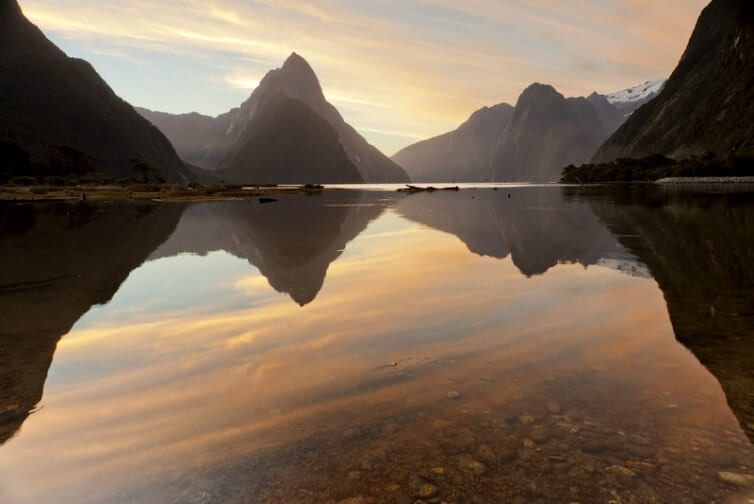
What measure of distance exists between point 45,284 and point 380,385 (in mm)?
14780

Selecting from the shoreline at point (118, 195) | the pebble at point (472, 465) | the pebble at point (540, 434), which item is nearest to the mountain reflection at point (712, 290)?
the pebble at point (540, 434)

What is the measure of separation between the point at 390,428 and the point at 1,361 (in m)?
8.22

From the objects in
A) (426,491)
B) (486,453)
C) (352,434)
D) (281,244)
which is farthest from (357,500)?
(281,244)

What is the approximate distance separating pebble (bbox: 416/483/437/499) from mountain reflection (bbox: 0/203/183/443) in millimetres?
5896

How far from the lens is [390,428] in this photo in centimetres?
684

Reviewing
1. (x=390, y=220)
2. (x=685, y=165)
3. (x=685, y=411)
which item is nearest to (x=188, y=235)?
(x=390, y=220)

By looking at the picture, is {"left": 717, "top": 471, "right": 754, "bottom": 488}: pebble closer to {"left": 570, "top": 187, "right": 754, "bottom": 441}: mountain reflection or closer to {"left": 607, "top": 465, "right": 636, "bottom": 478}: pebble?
{"left": 607, "top": 465, "right": 636, "bottom": 478}: pebble

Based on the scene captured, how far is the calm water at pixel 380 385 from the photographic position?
571cm

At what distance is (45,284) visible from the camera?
55.9ft

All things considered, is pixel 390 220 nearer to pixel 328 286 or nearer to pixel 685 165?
pixel 328 286

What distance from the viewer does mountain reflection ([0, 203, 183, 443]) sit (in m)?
8.73

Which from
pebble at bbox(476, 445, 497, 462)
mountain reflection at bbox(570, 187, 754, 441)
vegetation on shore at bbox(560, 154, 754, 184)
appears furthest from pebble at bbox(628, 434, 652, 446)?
vegetation on shore at bbox(560, 154, 754, 184)

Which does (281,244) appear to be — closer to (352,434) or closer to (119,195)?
(352,434)

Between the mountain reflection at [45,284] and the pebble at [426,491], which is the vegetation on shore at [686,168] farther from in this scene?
the pebble at [426,491]
